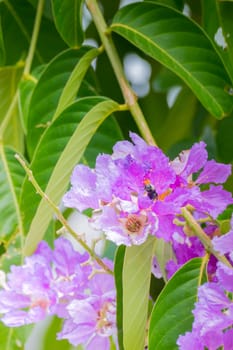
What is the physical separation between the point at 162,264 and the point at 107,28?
288 millimetres

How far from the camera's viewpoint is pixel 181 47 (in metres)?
0.84

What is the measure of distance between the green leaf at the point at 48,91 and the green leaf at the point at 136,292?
0.90ft

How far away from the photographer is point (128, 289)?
2.30 ft

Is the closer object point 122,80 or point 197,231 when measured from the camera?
Answer: point 197,231

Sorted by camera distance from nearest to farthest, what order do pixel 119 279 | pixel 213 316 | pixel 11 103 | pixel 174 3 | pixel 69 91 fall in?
1. pixel 213 316
2. pixel 119 279
3. pixel 69 91
4. pixel 174 3
5. pixel 11 103

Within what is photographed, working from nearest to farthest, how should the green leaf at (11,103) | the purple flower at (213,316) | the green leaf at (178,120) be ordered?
the purple flower at (213,316) < the green leaf at (11,103) < the green leaf at (178,120)

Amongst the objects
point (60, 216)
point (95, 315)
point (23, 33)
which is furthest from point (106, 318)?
point (23, 33)

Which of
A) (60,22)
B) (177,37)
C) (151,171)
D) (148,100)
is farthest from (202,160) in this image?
(148,100)

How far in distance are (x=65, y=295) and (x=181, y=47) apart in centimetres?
27

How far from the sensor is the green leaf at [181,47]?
32.2 inches

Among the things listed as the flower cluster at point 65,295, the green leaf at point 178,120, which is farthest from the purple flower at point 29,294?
the green leaf at point 178,120

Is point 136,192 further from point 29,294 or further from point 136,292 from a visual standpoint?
point 29,294

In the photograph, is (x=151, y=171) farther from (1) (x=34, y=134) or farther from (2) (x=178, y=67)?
(1) (x=34, y=134)

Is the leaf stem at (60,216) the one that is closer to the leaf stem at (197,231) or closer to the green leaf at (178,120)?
the leaf stem at (197,231)
